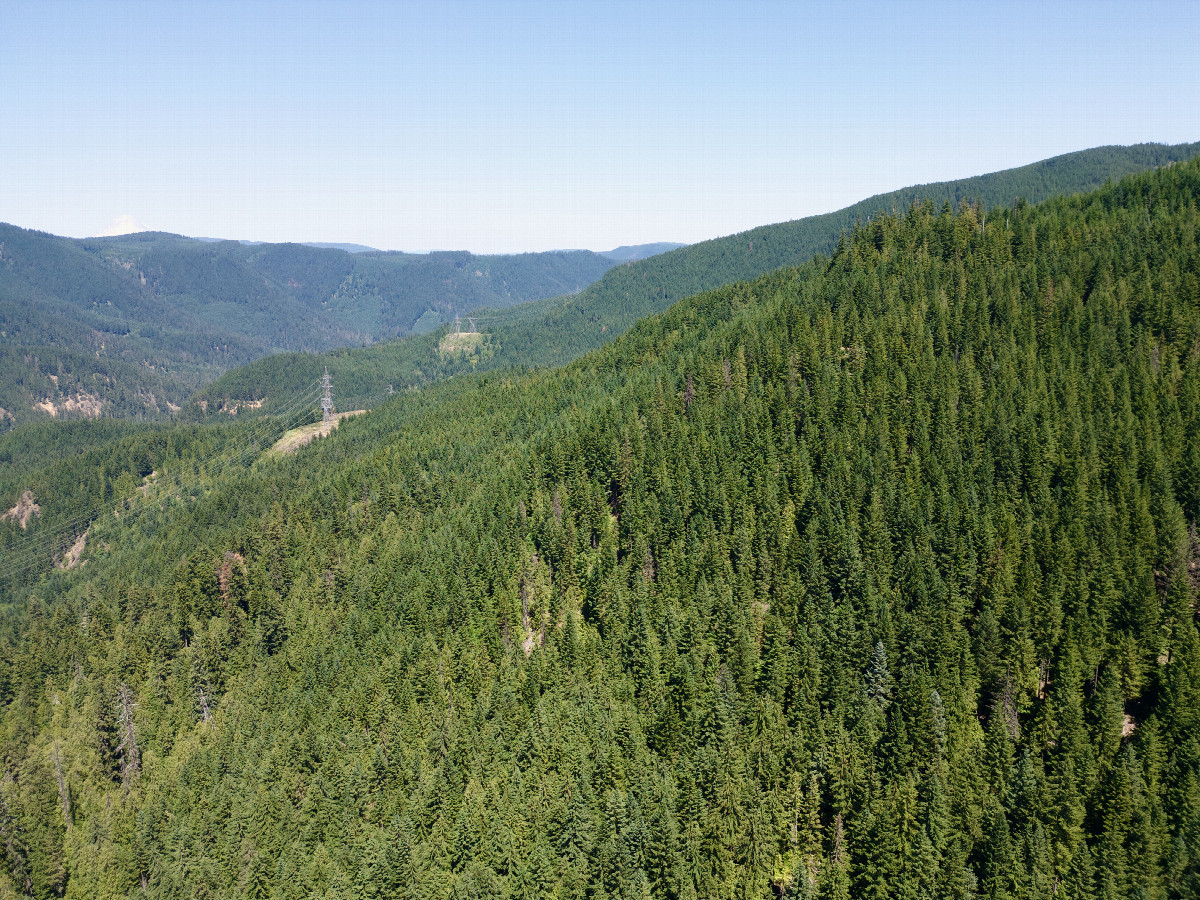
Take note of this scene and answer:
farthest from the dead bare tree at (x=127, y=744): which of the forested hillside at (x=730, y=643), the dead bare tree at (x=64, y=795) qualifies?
the dead bare tree at (x=64, y=795)

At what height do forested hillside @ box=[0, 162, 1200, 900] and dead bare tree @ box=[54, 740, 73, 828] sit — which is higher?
forested hillside @ box=[0, 162, 1200, 900]

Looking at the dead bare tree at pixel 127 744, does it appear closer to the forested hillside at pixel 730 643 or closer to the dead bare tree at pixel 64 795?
the forested hillside at pixel 730 643

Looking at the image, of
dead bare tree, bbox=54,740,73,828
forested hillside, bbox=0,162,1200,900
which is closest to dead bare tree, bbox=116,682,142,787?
forested hillside, bbox=0,162,1200,900

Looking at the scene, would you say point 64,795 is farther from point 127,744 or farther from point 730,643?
point 730,643

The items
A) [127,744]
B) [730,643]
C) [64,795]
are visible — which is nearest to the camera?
[730,643]

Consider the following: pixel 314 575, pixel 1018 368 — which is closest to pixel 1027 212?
pixel 1018 368

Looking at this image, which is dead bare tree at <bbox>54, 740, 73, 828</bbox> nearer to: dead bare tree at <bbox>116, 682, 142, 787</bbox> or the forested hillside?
the forested hillside

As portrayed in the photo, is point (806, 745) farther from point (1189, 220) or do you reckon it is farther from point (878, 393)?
point (1189, 220)

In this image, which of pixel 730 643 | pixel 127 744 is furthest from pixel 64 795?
pixel 730 643
